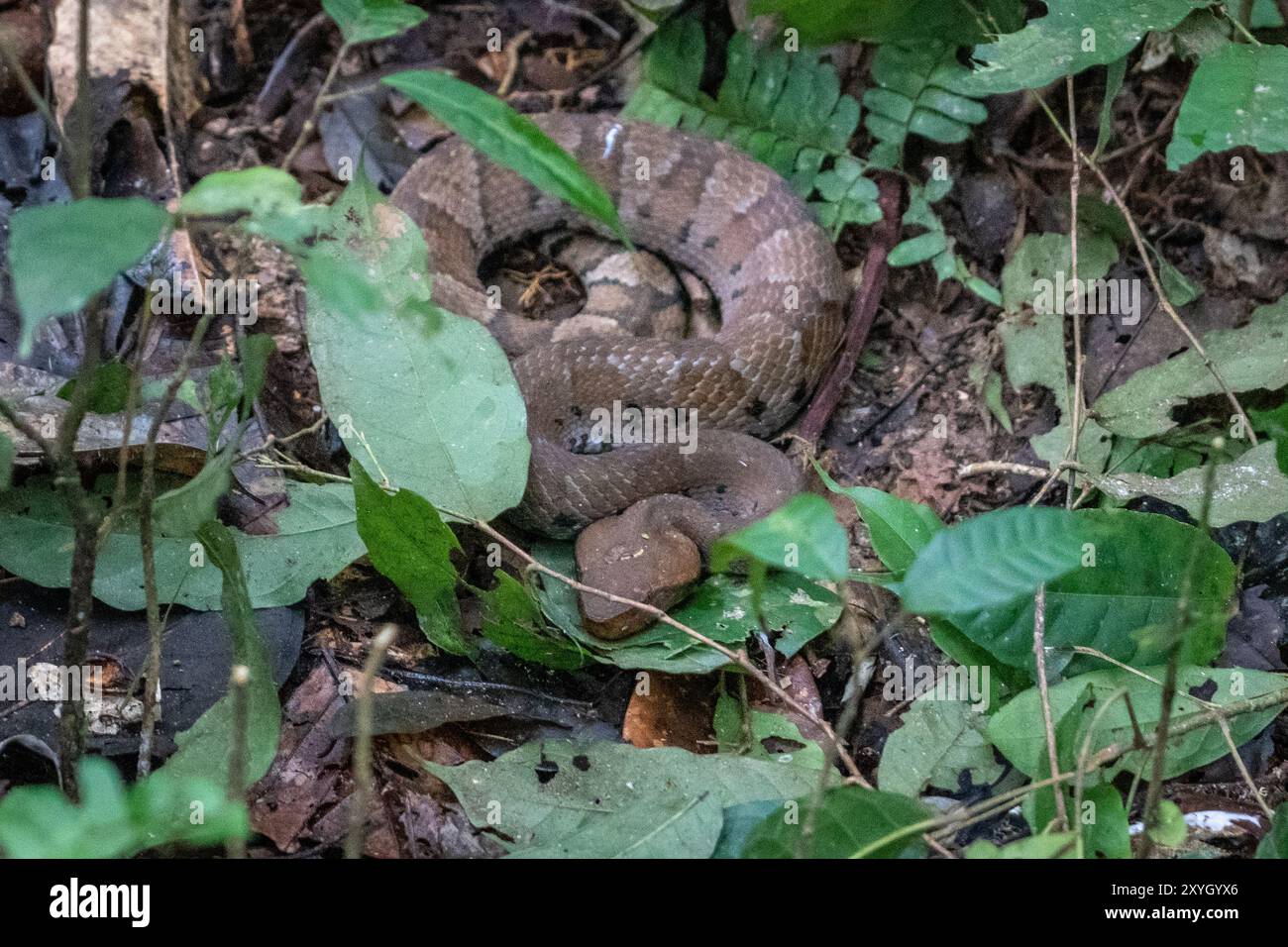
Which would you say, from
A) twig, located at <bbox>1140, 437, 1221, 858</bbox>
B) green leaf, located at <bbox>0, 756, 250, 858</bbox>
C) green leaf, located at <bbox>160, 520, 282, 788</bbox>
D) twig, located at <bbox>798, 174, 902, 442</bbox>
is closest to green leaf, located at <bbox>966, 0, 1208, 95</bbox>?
twig, located at <bbox>798, 174, 902, 442</bbox>

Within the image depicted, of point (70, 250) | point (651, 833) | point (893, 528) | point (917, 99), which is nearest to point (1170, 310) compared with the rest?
point (917, 99)

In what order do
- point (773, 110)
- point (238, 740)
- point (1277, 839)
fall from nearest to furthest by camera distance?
point (238, 740), point (1277, 839), point (773, 110)

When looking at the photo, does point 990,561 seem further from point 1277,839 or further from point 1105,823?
point 1277,839

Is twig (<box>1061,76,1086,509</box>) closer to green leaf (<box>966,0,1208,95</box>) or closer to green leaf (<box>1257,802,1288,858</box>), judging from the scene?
green leaf (<box>966,0,1208,95</box>)

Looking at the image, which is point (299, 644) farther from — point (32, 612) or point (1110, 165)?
point (1110, 165)

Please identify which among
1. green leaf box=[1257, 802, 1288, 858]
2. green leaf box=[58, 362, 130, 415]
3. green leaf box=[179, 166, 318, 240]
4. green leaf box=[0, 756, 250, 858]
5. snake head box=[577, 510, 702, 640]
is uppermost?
green leaf box=[179, 166, 318, 240]
